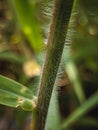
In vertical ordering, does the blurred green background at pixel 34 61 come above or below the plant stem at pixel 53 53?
below

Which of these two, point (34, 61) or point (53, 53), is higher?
point (53, 53)

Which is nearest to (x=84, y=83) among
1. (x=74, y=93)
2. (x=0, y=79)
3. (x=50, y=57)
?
(x=74, y=93)

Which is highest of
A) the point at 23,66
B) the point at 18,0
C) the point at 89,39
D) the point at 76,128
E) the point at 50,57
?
the point at 50,57

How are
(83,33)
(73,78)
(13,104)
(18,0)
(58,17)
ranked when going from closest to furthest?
(58,17), (13,104), (18,0), (73,78), (83,33)

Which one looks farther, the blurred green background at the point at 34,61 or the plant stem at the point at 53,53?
the blurred green background at the point at 34,61

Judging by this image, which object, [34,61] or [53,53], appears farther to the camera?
[34,61]

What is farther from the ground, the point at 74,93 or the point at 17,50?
the point at 17,50

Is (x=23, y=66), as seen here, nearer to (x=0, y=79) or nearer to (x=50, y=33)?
(x=0, y=79)

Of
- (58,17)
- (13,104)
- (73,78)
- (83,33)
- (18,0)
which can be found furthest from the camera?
(83,33)
